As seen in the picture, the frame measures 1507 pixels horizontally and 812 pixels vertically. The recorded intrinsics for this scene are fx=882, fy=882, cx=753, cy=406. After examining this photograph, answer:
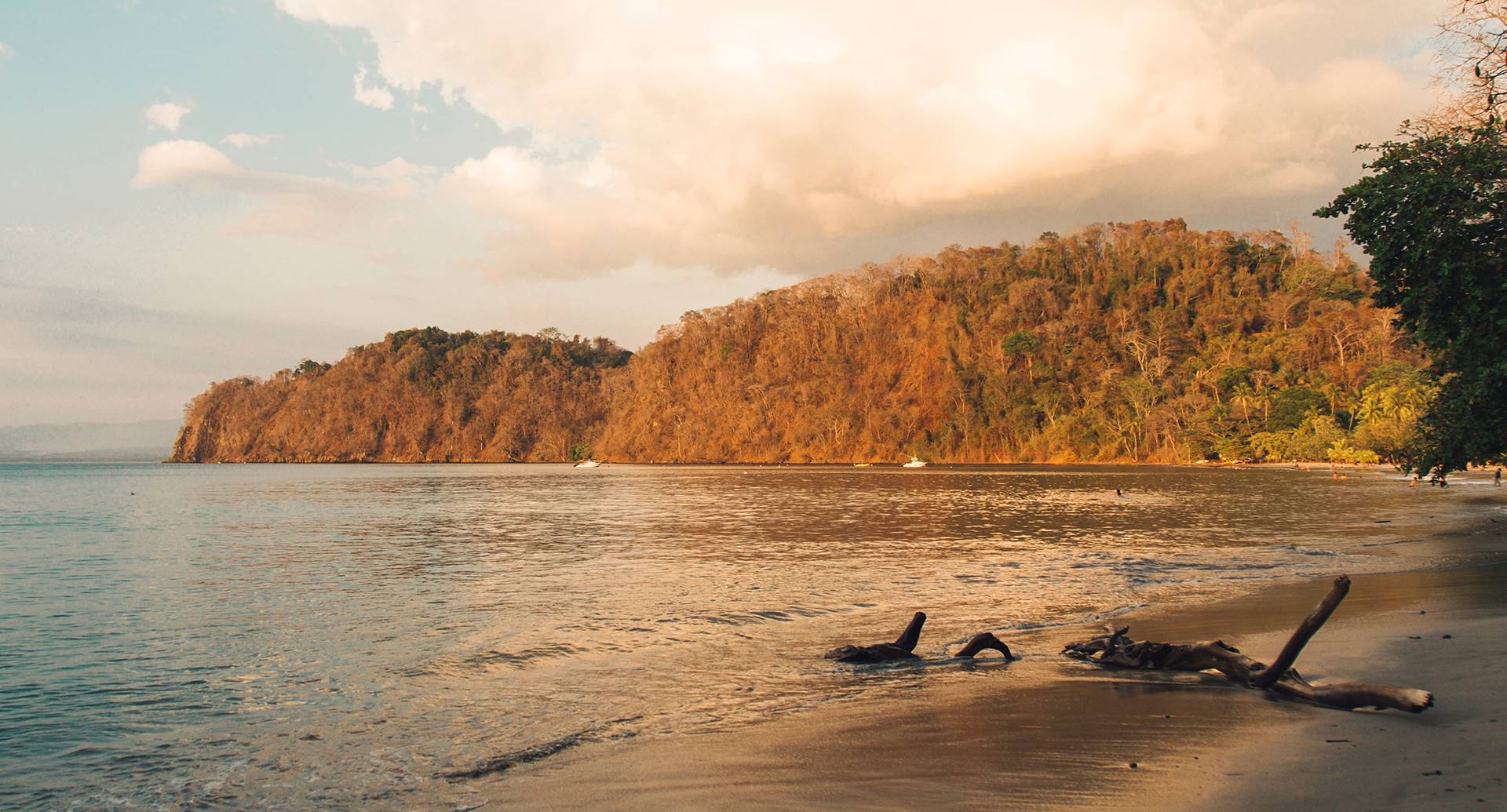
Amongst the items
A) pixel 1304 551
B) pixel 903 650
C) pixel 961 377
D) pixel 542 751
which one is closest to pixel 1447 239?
pixel 1304 551

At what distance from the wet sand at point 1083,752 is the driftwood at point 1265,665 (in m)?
0.12

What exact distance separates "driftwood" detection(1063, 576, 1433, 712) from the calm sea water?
6.10ft

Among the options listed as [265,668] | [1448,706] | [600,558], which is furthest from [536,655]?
[600,558]

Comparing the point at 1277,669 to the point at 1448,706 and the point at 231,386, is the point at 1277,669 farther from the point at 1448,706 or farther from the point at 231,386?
the point at 231,386

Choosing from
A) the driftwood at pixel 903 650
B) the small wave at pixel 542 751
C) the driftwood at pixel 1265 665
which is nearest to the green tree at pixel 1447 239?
the driftwood at pixel 1265 665

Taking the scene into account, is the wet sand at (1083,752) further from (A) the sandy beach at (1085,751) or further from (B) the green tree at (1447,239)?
(B) the green tree at (1447,239)


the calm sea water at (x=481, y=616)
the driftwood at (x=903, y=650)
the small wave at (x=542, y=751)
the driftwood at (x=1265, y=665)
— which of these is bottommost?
the calm sea water at (x=481, y=616)

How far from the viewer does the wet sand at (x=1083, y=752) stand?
555 cm

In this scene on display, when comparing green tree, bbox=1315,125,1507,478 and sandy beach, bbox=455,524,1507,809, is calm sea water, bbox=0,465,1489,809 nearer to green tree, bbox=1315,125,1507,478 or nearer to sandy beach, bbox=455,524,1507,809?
sandy beach, bbox=455,524,1507,809

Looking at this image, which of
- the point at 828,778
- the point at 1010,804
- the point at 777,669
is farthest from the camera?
the point at 777,669

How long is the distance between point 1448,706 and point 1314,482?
55.0m

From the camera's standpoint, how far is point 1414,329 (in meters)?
15.8

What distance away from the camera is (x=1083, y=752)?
6.46m

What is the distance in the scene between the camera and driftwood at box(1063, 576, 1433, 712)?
23.1ft
